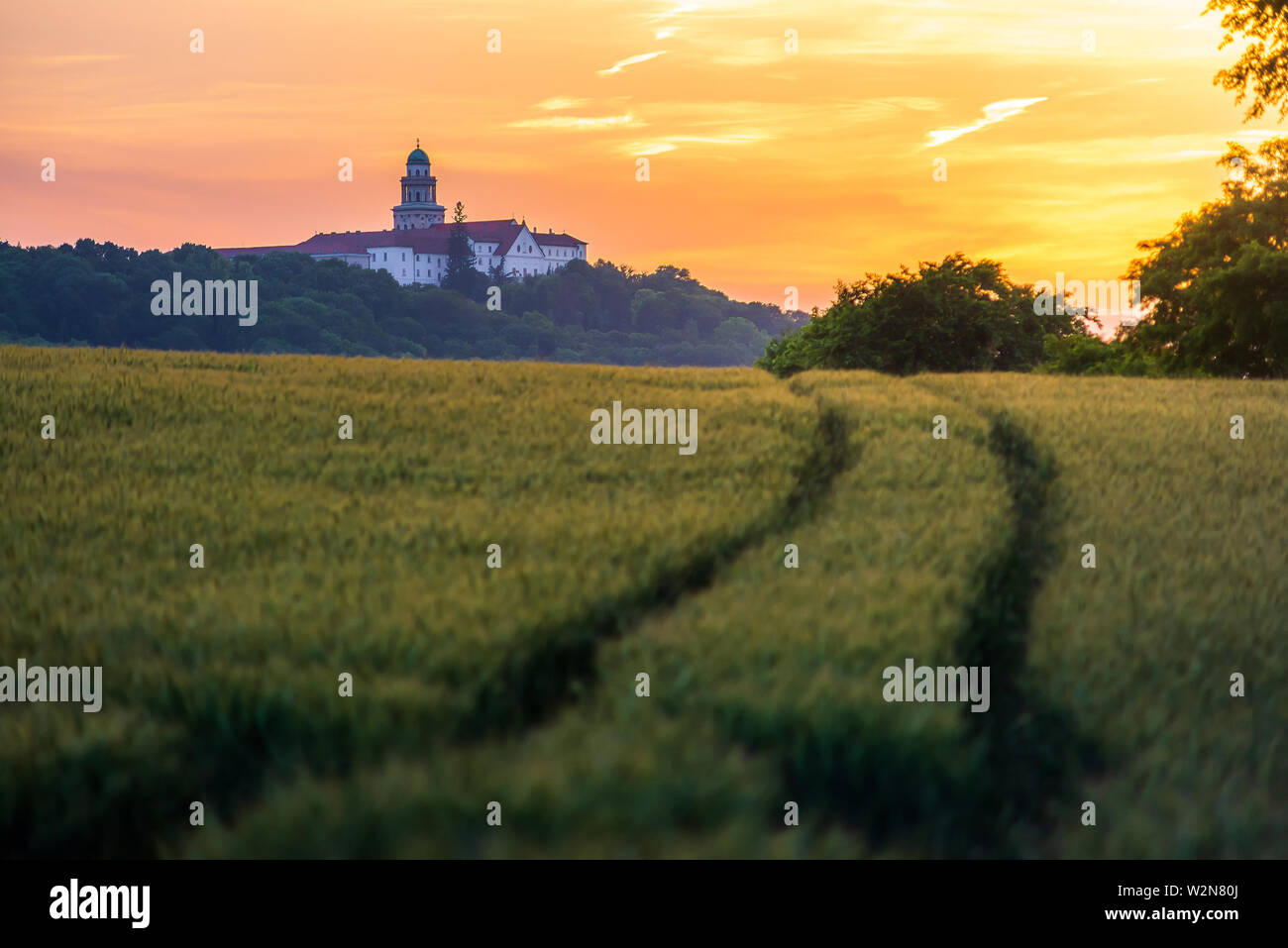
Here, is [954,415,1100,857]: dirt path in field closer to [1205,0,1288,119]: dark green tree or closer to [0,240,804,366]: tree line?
[1205,0,1288,119]: dark green tree

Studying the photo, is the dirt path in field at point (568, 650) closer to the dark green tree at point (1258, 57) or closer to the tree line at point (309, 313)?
the dark green tree at point (1258, 57)

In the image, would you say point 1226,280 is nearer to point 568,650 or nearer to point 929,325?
point 929,325

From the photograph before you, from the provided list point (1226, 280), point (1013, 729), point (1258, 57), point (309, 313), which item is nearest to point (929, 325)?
point (1226, 280)

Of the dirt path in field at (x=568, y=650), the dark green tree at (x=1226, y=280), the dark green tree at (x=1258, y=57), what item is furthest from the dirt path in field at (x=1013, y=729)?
the dark green tree at (x=1226, y=280)

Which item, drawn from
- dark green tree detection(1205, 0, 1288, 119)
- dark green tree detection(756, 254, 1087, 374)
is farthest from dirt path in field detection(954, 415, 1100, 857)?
dark green tree detection(756, 254, 1087, 374)

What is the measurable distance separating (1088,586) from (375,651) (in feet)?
18.3

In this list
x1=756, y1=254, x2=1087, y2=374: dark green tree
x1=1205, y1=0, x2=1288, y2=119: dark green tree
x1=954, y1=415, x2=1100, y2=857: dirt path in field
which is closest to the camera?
x1=954, y1=415, x2=1100, y2=857: dirt path in field

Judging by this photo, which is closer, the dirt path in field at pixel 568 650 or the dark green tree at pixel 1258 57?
the dirt path in field at pixel 568 650

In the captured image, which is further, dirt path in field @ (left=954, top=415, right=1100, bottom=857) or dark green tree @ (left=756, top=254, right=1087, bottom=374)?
dark green tree @ (left=756, top=254, right=1087, bottom=374)

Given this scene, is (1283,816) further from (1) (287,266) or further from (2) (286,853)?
(1) (287,266)
